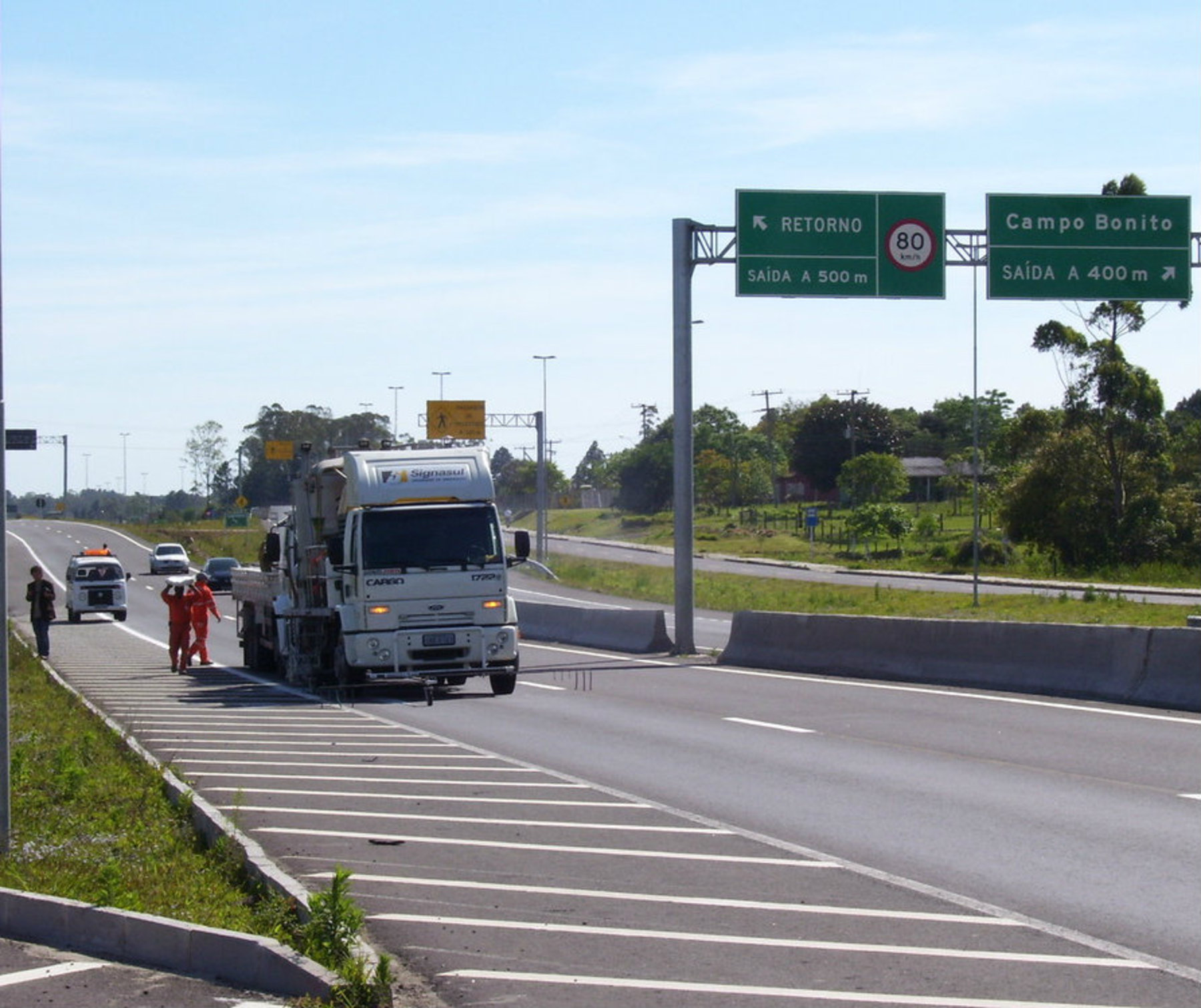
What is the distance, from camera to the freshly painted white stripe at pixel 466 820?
10.6m

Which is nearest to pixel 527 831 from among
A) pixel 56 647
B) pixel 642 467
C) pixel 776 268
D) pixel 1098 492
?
pixel 776 268

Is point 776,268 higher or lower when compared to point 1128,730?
higher

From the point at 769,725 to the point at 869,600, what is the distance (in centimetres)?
3142

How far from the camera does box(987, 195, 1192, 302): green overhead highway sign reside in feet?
92.0

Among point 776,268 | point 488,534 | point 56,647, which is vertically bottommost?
point 56,647

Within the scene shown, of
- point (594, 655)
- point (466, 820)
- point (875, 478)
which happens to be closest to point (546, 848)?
point (466, 820)

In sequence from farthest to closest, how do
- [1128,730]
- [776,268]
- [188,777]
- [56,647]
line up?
[56,647] → [776,268] → [1128,730] → [188,777]

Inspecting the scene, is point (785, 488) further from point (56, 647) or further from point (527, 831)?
point (527, 831)

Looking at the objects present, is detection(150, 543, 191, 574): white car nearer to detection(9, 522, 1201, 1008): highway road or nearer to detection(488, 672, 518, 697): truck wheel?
detection(488, 672, 518, 697): truck wheel

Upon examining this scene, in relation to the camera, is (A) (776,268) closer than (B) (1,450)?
No

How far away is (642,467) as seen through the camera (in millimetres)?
126688

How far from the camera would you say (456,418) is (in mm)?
74438

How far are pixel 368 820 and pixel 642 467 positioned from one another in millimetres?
115864

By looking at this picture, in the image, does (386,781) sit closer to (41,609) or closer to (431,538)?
(431,538)
